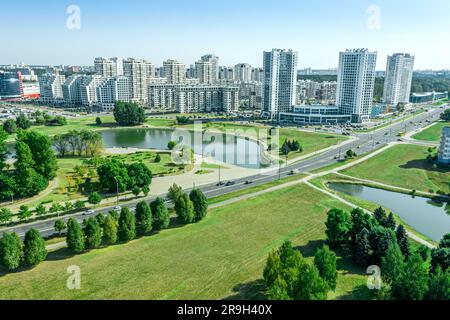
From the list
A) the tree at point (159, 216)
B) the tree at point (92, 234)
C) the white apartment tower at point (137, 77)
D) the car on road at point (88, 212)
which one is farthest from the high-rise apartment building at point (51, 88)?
the tree at point (92, 234)

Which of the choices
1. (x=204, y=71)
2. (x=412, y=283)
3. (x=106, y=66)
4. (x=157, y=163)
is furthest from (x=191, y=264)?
(x=106, y=66)

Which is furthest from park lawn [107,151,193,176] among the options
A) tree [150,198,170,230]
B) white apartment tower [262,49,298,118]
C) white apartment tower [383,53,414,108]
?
white apartment tower [383,53,414,108]

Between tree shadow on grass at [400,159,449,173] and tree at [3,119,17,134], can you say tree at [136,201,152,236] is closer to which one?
tree shadow on grass at [400,159,449,173]

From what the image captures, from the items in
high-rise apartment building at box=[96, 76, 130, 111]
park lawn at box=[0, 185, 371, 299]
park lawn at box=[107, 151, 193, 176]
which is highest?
high-rise apartment building at box=[96, 76, 130, 111]

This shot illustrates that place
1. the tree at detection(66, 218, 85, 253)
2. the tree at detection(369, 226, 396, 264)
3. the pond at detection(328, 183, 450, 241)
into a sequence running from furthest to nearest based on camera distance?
the pond at detection(328, 183, 450, 241) → the tree at detection(66, 218, 85, 253) → the tree at detection(369, 226, 396, 264)

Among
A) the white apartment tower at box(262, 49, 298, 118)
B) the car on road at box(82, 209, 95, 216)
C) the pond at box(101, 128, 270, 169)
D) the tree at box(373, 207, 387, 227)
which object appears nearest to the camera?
the tree at box(373, 207, 387, 227)

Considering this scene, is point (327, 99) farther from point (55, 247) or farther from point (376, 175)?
point (55, 247)

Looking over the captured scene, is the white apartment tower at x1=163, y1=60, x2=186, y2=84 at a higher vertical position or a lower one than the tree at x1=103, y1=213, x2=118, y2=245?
higher
